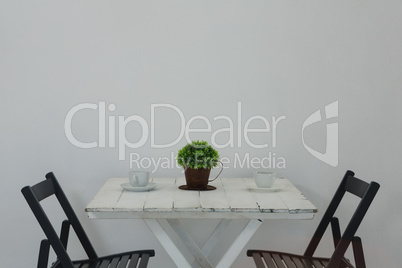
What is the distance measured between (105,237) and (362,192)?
5.50 ft

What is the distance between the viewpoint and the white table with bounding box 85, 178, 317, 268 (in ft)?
8.55

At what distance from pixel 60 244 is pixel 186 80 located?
1.37m

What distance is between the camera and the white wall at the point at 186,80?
3539mm

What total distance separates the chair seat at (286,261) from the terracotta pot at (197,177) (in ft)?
1.54

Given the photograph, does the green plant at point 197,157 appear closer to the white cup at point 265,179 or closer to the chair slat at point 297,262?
the white cup at point 265,179

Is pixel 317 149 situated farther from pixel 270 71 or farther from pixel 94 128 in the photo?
pixel 94 128

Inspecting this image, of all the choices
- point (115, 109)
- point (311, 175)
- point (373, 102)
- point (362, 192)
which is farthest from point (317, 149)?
point (115, 109)

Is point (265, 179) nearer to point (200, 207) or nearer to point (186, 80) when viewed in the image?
point (200, 207)

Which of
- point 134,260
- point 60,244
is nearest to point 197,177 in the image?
point 134,260

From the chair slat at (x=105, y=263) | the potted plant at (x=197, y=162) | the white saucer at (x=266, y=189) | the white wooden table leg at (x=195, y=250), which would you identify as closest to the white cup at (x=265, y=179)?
the white saucer at (x=266, y=189)

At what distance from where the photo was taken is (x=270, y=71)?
140 inches

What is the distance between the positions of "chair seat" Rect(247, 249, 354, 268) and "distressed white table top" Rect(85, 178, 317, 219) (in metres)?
0.35

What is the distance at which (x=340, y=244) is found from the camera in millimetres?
2656

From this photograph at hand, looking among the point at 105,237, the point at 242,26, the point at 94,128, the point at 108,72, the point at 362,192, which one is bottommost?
the point at 105,237
